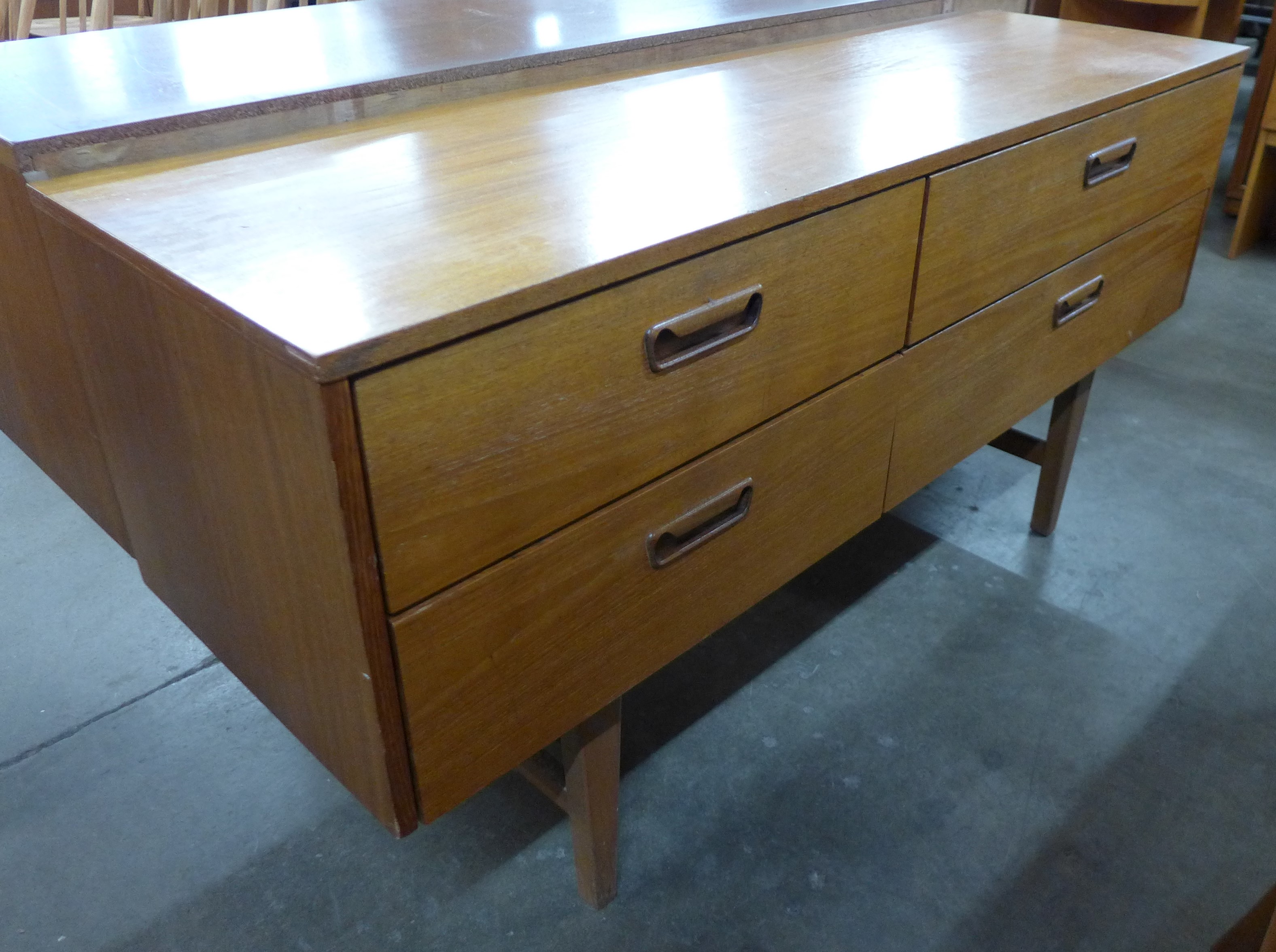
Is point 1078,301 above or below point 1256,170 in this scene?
above

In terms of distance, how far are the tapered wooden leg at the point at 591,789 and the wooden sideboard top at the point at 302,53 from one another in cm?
63

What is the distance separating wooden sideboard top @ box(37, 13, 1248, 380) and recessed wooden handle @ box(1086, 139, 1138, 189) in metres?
0.05

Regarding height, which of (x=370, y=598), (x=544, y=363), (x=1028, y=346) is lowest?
(x=1028, y=346)

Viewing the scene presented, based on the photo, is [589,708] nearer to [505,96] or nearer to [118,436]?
[118,436]

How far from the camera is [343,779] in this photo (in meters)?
0.77

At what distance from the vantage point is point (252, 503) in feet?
2.27

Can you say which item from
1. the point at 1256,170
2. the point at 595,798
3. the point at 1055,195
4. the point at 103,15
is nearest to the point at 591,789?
the point at 595,798

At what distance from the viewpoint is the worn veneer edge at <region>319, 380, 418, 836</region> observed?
1.86 ft

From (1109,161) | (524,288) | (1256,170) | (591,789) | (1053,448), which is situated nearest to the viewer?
(524,288)

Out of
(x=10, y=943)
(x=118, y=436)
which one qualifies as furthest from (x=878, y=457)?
(x=10, y=943)

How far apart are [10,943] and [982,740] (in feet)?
3.60

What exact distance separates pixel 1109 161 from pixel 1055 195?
0.42ft

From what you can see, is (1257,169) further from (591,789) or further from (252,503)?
(252,503)

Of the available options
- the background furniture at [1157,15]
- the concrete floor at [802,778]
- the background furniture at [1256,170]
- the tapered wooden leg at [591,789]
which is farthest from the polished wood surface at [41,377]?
the background furniture at [1157,15]
